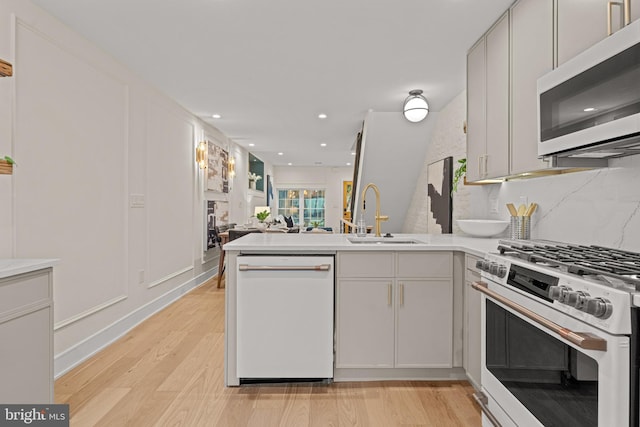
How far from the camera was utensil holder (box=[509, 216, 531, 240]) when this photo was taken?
2.43m

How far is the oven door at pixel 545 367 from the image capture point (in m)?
1.02

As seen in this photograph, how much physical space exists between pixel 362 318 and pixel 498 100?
A: 1.69 metres

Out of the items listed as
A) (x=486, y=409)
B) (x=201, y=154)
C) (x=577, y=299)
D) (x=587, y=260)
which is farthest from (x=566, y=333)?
(x=201, y=154)

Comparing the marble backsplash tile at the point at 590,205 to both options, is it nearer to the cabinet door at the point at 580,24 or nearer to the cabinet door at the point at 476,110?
the cabinet door at the point at 476,110

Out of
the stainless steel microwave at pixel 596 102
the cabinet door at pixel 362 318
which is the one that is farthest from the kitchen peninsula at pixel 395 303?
the stainless steel microwave at pixel 596 102

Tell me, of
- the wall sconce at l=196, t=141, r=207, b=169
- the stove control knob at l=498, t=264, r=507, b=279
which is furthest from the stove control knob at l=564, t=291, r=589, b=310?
the wall sconce at l=196, t=141, r=207, b=169

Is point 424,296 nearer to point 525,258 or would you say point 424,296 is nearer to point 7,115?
point 525,258

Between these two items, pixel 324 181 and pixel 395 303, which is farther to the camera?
pixel 324 181

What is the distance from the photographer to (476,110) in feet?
9.04

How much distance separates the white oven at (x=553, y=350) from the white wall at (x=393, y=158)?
287 cm

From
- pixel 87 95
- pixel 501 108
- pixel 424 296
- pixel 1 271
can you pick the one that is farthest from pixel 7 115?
pixel 501 108

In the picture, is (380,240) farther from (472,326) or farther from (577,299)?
(577,299)

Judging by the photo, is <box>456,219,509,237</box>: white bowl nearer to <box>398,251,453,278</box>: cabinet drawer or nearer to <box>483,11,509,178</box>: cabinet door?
<box>483,11,509,178</box>: cabinet door

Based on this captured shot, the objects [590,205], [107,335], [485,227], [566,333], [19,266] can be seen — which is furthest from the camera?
[107,335]
